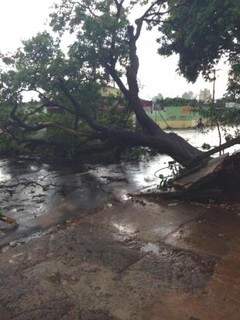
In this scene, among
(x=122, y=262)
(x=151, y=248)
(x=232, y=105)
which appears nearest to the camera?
(x=122, y=262)

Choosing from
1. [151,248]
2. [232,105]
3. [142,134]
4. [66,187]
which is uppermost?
[232,105]

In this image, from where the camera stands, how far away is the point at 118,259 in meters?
4.68

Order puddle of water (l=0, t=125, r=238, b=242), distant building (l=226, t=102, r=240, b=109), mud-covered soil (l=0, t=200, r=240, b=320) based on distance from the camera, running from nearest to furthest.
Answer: mud-covered soil (l=0, t=200, r=240, b=320)
puddle of water (l=0, t=125, r=238, b=242)
distant building (l=226, t=102, r=240, b=109)

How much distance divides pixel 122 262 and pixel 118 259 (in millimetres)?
107

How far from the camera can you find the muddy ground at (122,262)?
3.56 m

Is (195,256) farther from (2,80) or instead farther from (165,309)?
(2,80)

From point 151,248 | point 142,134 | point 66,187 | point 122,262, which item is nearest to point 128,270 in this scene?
point 122,262

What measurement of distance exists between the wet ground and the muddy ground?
0.04 feet

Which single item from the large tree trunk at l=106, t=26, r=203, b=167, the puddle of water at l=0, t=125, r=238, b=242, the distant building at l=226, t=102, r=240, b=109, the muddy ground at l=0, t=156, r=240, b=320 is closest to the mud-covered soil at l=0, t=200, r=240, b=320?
the muddy ground at l=0, t=156, r=240, b=320

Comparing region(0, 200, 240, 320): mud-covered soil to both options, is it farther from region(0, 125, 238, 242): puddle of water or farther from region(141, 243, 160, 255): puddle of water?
region(0, 125, 238, 242): puddle of water

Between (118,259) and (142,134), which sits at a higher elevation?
(142,134)

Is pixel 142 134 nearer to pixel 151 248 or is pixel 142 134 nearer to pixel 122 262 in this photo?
pixel 151 248

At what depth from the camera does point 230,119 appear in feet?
29.8

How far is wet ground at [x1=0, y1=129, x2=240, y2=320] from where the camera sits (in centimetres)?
357
